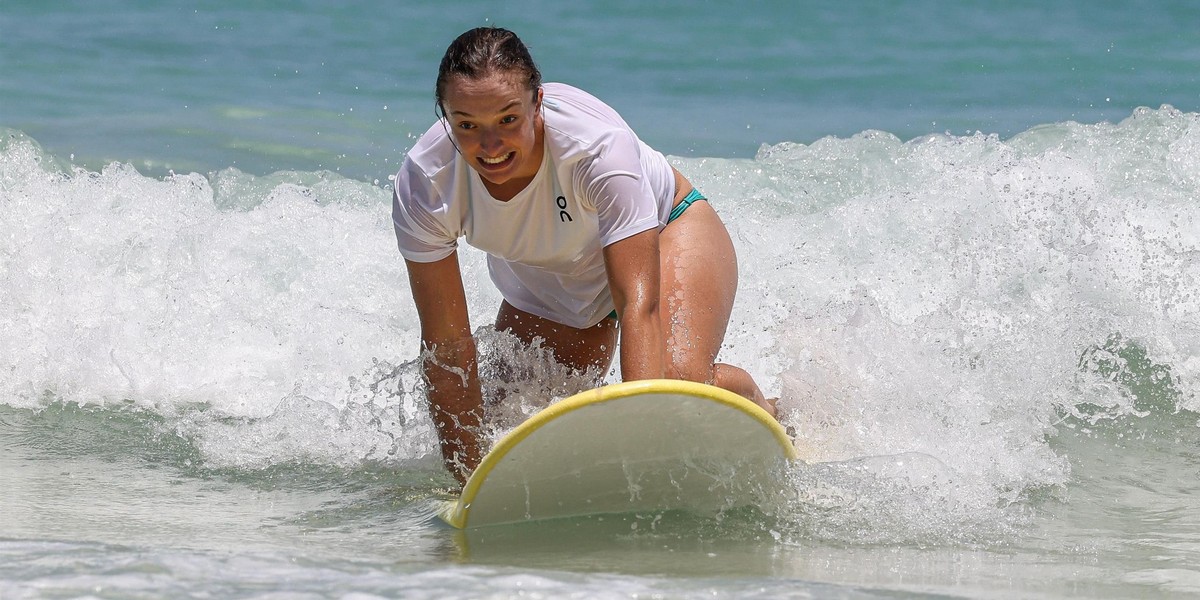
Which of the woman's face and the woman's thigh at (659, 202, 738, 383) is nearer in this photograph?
the woman's face

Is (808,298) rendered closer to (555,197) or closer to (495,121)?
(555,197)

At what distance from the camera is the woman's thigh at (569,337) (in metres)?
4.45

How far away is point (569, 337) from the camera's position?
14.6 ft

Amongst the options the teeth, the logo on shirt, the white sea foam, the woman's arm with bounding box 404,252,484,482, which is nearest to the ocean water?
the white sea foam

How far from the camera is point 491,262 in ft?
14.7

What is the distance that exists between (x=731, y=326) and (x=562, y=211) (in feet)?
8.95

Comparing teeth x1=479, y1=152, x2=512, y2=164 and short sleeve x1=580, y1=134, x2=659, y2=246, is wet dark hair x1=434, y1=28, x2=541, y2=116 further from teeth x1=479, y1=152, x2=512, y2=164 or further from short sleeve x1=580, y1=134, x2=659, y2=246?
short sleeve x1=580, y1=134, x2=659, y2=246

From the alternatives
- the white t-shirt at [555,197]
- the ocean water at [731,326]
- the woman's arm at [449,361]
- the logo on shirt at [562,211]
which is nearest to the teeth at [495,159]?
the white t-shirt at [555,197]

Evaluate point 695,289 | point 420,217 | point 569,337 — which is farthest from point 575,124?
point 569,337

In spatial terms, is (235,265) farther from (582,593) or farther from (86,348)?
(582,593)

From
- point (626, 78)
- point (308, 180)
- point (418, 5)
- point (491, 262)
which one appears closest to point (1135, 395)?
point (491, 262)

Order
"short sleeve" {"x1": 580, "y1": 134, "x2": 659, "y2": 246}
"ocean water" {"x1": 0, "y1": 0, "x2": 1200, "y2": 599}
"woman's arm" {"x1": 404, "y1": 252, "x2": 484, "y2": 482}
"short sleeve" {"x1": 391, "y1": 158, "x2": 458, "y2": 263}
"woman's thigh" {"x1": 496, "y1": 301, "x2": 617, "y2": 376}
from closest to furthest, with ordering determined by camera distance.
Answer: "ocean water" {"x1": 0, "y1": 0, "x2": 1200, "y2": 599}
"short sleeve" {"x1": 580, "y1": 134, "x2": 659, "y2": 246}
"short sleeve" {"x1": 391, "y1": 158, "x2": 458, "y2": 263}
"woman's arm" {"x1": 404, "y1": 252, "x2": 484, "y2": 482}
"woman's thigh" {"x1": 496, "y1": 301, "x2": 617, "y2": 376}

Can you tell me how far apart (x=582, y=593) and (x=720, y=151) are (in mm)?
7044

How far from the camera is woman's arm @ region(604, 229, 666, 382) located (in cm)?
349
